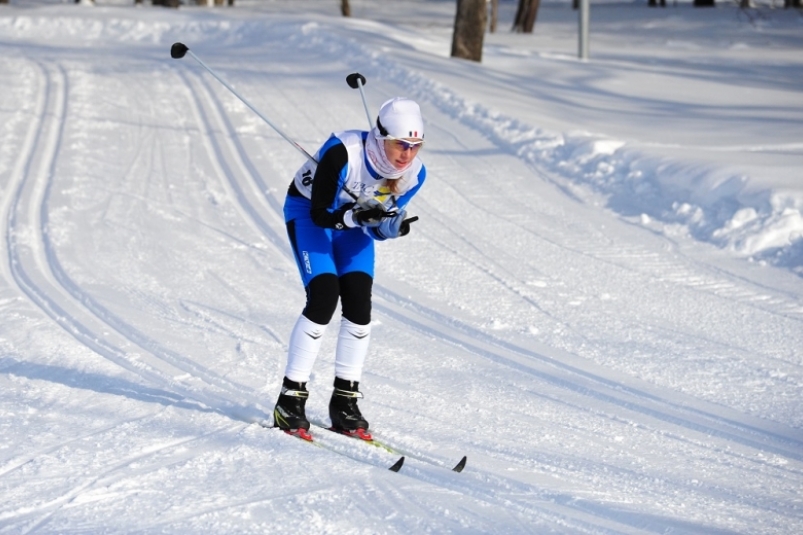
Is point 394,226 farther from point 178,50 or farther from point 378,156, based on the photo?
point 178,50

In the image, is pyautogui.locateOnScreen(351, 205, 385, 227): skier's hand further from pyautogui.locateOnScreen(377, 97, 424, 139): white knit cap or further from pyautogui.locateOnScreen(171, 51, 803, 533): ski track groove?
pyautogui.locateOnScreen(171, 51, 803, 533): ski track groove

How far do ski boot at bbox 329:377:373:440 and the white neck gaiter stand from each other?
3.53 feet

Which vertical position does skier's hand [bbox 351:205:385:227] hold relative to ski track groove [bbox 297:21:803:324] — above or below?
above

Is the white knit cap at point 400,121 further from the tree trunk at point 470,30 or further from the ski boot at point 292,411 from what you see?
the tree trunk at point 470,30

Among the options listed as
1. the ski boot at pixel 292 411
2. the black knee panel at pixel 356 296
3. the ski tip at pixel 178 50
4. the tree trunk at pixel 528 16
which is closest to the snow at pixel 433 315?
the ski boot at pixel 292 411

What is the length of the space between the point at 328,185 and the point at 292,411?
1120mm

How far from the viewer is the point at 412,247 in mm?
9375

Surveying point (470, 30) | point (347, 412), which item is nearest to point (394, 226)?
point (347, 412)

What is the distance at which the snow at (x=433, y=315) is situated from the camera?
4.71m

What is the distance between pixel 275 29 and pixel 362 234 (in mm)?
19347

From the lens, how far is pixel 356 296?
538cm

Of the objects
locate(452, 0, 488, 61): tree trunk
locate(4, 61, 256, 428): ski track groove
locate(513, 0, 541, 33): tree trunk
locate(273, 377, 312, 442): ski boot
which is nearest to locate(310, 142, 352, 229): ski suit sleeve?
locate(273, 377, 312, 442): ski boot

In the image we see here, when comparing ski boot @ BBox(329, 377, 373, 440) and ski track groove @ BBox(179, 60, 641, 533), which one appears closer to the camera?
ski track groove @ BBox(179, 60, 641, 533)

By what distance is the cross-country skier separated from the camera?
5.10m
